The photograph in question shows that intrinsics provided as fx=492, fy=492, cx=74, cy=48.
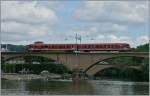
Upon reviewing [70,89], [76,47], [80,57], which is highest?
[76,47]

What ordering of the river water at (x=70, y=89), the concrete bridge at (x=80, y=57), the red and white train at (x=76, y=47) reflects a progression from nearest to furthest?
the river water at (x=70, y=89) < the red and white train at (x=76, y=47) < the concrete bridge at (x=80, y=57)

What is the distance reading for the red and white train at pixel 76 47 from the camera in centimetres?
7681

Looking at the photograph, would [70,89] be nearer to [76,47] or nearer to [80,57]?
[76,47]

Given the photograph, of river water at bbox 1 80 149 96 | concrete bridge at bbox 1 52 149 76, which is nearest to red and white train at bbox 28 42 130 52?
concrete bridge at bbox 1 52 149 76

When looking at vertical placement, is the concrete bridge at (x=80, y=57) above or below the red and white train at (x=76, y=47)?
below

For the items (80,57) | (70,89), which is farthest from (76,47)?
(70,89)

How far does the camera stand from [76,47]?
260 ft

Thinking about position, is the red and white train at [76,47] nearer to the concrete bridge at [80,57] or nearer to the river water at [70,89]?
the concrete bridge at [80,57]

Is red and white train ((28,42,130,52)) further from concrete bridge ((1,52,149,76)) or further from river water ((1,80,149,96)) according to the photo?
river water ((1,80,149,96))

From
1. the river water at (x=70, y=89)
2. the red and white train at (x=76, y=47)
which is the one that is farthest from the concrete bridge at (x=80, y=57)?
the river water at (x=70, y=89)

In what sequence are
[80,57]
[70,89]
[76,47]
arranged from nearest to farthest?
[70,89]
[76,47]
[80,57]

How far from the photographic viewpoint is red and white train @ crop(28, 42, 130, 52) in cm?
7681

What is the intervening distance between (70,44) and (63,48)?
154 centimetres

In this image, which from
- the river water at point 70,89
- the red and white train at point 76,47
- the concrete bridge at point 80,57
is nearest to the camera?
the river water at point 70,89
